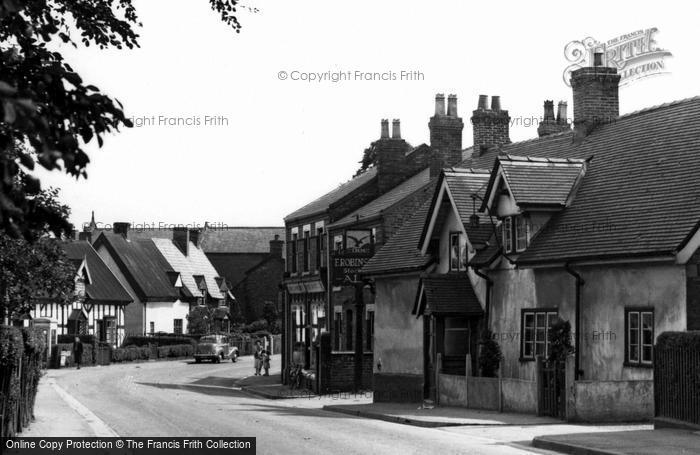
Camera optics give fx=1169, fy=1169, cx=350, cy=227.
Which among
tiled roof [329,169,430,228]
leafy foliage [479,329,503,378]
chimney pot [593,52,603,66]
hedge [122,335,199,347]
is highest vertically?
chimney pot [593,52,603,66]

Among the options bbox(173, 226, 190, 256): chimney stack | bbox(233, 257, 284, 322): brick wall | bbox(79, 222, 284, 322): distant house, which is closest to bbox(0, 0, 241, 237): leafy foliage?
bbox(173, 226, 190, 256): chimney stack

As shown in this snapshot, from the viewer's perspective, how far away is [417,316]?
33250 mm

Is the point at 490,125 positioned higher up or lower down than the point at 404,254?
higher up

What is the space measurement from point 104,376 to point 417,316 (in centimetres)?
2417

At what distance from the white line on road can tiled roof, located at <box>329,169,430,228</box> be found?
1334cm

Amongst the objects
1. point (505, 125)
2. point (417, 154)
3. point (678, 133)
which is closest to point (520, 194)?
point (678, 133)

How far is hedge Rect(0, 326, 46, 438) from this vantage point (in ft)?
57.5

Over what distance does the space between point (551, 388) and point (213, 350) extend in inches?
1941

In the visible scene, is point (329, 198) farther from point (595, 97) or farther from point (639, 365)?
point (639, 365)

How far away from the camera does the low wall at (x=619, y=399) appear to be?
24.1 meters

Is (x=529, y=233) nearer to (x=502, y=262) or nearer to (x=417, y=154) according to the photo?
(x=502, y=262)

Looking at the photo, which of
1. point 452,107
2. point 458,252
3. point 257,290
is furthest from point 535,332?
point 257,290

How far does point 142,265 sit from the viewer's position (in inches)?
3637

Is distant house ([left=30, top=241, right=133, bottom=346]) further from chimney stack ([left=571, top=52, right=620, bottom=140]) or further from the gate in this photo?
the gate
